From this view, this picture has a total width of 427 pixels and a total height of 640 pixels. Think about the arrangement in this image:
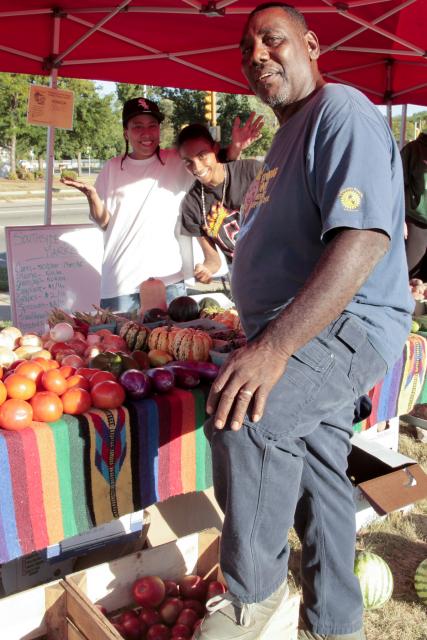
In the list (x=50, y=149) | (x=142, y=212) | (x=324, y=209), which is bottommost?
(x=142, y=212)

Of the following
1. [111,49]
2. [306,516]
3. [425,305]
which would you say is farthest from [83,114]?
[306,516]

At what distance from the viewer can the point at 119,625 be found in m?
2.14

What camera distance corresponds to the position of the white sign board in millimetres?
4234

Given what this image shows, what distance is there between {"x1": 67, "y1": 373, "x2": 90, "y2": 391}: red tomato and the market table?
138mm

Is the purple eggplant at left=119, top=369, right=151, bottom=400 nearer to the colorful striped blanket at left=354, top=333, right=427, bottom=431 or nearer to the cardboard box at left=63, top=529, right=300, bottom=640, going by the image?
the cardboard box at left=63, top=529, right=300, bottom=640

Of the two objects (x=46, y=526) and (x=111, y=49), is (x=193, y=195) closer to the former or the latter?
(x=111, y=49)

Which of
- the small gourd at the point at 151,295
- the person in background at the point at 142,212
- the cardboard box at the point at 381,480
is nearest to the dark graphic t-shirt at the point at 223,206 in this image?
the person in background at the point at 142,212

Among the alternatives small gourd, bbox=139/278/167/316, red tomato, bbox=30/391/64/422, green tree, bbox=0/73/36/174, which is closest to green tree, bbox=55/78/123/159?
green tree, bbox=0/73/36/174

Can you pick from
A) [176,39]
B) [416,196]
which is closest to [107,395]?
[176,39]

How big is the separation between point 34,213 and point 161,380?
18141 millimetres

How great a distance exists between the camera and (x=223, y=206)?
13.4 ft

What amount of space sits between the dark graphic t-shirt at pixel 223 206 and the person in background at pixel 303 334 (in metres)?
2.00

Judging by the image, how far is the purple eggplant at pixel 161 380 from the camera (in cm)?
246

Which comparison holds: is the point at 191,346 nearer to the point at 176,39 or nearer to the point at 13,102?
the point at 176,39
